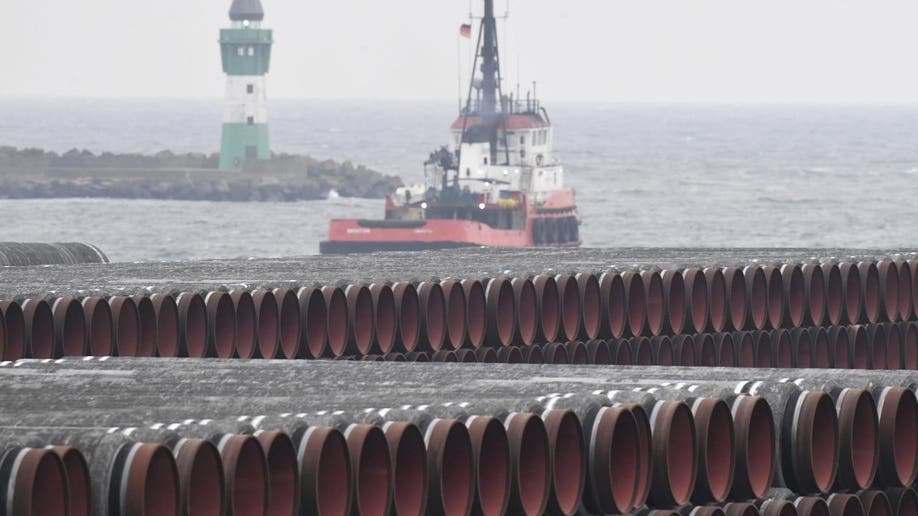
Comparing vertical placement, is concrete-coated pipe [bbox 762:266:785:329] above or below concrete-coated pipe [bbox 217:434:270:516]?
below

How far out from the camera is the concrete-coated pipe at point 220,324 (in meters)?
35.8

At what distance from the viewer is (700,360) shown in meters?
41.2

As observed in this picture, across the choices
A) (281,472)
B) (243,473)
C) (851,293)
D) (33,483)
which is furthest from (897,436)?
(851,293)

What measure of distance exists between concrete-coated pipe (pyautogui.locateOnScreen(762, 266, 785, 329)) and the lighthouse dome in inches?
5461

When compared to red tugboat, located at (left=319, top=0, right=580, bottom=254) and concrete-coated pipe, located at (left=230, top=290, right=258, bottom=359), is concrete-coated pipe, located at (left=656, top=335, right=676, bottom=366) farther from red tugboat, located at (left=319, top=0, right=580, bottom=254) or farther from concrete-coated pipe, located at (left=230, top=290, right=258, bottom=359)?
red tugboat, located at (left=319, top=0, right=580, bottom=254)

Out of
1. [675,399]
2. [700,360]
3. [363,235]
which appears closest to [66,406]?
[675,399]

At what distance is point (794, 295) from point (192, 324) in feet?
42.1

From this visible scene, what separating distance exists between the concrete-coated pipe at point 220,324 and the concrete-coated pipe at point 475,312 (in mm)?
4664

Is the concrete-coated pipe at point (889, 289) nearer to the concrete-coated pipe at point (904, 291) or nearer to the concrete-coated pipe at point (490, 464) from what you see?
the concrete-coated pipe at point (904, 291)

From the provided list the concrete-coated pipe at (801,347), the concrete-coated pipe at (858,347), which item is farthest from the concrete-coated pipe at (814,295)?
the concrete-coated pipe at (858,347)

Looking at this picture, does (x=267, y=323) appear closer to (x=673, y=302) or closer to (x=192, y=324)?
(x=192, y=324)

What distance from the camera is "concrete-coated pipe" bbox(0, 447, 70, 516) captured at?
59.1 feet

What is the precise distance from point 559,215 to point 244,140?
231 feet

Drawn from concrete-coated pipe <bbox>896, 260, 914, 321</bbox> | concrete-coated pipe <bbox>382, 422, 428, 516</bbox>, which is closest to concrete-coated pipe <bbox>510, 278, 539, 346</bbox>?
concrete-coated pipe <bbox>896, 260, 914, 321</bbox>
